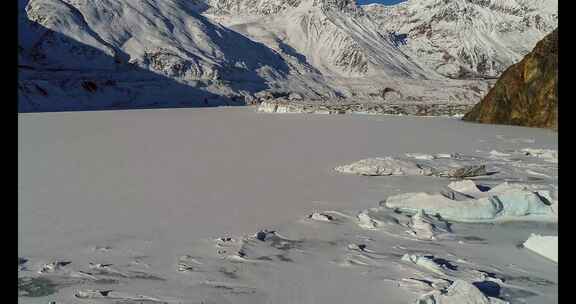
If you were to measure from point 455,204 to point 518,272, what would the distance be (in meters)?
1.64

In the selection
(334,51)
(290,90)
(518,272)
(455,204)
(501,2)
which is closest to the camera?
A: (518,272)

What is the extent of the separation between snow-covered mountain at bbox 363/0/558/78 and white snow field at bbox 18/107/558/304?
134721mm

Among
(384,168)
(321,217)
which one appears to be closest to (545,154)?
(384,168)

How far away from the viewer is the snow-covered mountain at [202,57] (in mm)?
52094

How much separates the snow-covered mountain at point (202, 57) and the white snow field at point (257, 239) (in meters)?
38.1

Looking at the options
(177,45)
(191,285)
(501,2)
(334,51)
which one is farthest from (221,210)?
(501,2)

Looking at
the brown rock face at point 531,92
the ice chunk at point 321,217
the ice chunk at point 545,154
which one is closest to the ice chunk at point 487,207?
the ice chunk at point 321,217

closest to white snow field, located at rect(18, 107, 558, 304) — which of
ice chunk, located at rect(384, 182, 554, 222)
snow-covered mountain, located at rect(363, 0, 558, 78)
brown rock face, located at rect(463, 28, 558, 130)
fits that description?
ice chunk, located at rect(384, 182, 554, 222)

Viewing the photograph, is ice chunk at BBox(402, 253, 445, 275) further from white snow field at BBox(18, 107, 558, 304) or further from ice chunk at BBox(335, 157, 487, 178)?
ice chunk at BBox(335, 157, 487, 178)

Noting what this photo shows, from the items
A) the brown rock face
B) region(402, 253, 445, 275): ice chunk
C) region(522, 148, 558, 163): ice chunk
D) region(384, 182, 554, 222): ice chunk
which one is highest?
the brown rock face

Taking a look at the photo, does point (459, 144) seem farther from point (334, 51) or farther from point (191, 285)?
point (334, 51)

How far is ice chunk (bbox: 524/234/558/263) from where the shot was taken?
3709 millimetres

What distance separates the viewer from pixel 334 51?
10350cm

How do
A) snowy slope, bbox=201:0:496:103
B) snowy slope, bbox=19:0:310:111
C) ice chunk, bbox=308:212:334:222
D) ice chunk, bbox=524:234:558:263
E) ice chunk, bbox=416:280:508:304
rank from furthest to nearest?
1. snowy slope, bbox=201:0:496:103
2. snowy slope, bbox=19:0:310:111
3. ice chunk, bbox=308:212:334:222
4. ice chunk, bbox=524:234:558:263
5. ice chunk, bbox=416:280:508:304
